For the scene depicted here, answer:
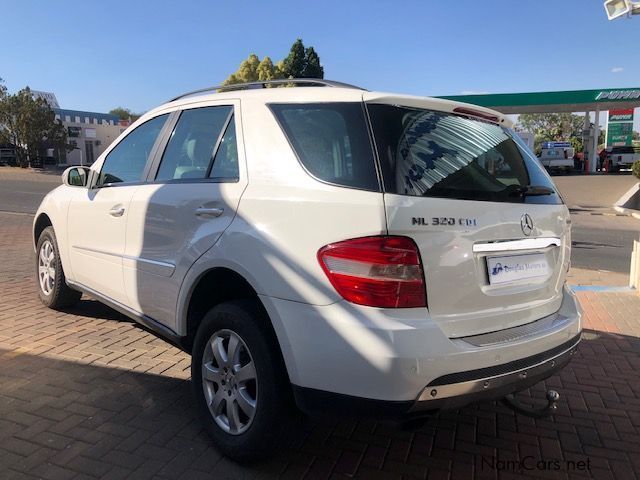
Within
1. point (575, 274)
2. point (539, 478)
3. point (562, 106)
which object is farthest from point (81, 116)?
point (539, 478)

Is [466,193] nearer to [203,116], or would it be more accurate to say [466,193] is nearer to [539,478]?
[539,478]

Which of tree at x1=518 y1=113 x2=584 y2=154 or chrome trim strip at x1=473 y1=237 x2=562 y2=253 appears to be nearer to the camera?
chrome trim strip at x1=473 y1=237 x2=562 y2=253

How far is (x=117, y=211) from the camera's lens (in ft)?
→ 12.6

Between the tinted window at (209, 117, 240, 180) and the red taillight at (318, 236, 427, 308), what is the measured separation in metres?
0.94

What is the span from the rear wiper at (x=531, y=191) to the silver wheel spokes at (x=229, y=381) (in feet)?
5.00

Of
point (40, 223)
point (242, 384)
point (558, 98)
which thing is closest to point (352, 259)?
point (242, 384)

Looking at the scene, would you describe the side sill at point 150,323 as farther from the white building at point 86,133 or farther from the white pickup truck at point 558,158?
the white building at point 86,133

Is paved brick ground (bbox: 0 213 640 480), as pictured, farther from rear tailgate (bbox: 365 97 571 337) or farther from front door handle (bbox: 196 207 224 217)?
front door handle (bbox: 196 207 224 217)

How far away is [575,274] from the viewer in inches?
312

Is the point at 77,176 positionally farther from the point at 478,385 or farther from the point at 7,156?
the point at 7,156

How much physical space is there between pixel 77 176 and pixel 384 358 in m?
3.35

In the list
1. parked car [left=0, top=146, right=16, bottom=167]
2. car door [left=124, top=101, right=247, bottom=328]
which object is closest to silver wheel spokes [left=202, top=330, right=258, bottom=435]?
car door [left=124, top=101, right=247, bottom=328]

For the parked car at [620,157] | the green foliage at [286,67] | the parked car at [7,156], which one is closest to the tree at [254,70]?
the green foliage at [286,67]

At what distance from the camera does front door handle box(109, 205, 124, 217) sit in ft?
12.4
